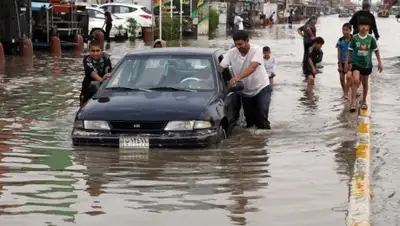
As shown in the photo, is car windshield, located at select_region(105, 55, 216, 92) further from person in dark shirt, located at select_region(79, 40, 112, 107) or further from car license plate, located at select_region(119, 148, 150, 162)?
car license plate, located at select_region(119, 148, 150, 162)

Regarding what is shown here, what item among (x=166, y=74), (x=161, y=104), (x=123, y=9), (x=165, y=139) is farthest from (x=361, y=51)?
(x=123, y=9)

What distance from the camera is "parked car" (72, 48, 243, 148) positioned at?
28.7 feet

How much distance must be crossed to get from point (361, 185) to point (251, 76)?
3.68m

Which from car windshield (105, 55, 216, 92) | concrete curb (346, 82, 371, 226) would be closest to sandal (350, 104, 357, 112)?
concrete curb (346, 82, 371, 226)

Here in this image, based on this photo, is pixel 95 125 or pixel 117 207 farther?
pixel 95 125

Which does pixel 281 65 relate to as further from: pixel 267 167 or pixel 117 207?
pixel 117 207

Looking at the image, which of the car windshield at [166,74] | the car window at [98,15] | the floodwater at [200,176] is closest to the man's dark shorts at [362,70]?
the floodwater at [200,176]

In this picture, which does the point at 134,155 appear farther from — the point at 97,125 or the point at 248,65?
the point at 248,65

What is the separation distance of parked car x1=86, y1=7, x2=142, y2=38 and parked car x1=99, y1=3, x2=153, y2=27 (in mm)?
458

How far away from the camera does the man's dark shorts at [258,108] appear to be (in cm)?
1055

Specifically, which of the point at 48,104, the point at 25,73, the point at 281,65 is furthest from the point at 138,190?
the point at 281,65

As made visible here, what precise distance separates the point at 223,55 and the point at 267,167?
3074 mm

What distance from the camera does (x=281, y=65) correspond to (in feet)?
76.5

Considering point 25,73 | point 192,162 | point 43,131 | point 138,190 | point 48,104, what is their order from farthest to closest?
point 25,73
point 48,104
point 43,131
point 192,162
point 138,190
